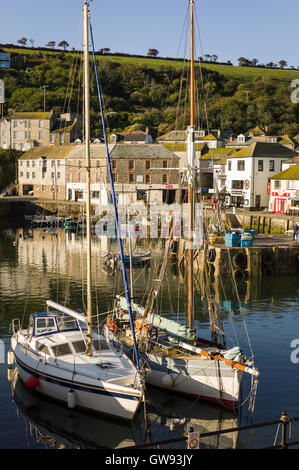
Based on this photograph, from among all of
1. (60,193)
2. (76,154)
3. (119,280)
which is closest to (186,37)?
(119,280)

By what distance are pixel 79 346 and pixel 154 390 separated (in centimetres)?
382

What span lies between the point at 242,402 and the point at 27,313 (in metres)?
17.6

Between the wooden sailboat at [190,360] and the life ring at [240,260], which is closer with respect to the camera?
the wooden sailboat at [190,360]

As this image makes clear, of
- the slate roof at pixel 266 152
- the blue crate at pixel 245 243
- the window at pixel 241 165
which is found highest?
the slate roof at pixel 266 152

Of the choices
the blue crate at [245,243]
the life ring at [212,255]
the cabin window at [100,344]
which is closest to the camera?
the cabin window at [100,344]

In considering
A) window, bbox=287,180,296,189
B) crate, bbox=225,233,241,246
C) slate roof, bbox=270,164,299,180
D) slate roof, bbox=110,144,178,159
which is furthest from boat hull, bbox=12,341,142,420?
slate roof, bbox=110,144,178,159

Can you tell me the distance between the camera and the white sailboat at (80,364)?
19453mm

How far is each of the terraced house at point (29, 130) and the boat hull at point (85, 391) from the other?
107141 mm

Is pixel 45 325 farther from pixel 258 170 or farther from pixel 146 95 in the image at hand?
pixel 146 95

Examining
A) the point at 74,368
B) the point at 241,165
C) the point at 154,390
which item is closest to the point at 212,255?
the point at 154,390

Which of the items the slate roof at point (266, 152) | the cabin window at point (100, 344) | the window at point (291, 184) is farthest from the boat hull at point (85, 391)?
the slate roof at point (266, 152)

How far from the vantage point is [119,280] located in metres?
46.8

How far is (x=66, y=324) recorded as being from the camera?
78.2 feet

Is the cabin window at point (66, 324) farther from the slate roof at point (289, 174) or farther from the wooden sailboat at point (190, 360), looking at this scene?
the slate roof at point (289, 174)
